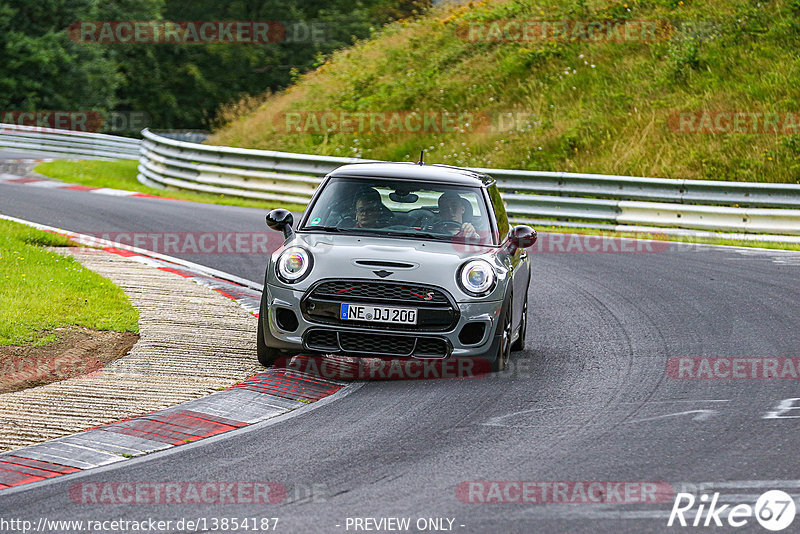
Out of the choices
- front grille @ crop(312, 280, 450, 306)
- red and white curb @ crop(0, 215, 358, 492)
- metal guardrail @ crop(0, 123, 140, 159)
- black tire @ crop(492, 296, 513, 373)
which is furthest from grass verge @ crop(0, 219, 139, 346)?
metal guardrail @ crop(0, 123, 140, 159)

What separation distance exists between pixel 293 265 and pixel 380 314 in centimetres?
83

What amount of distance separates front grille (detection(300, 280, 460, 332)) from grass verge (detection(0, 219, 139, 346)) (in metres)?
2.29

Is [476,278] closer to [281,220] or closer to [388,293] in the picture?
[388,293]

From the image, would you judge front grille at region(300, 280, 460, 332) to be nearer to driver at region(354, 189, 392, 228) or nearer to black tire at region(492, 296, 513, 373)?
black tire at region(492, 296, 513, 373)

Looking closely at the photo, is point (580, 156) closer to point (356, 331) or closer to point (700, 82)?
point (700, 82)

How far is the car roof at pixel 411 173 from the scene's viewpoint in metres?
9.42

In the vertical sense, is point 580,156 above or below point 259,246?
above

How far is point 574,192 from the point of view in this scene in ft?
64.8

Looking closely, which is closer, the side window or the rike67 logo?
the rike67 logo

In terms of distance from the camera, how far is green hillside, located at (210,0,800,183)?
2316 cm

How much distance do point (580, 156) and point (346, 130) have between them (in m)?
6.71

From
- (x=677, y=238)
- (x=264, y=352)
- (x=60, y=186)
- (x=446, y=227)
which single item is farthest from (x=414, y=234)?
(x=60, y=186)

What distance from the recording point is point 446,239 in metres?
8.93

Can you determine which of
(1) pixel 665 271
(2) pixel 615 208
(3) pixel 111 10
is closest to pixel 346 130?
(2) pixel 615 208
